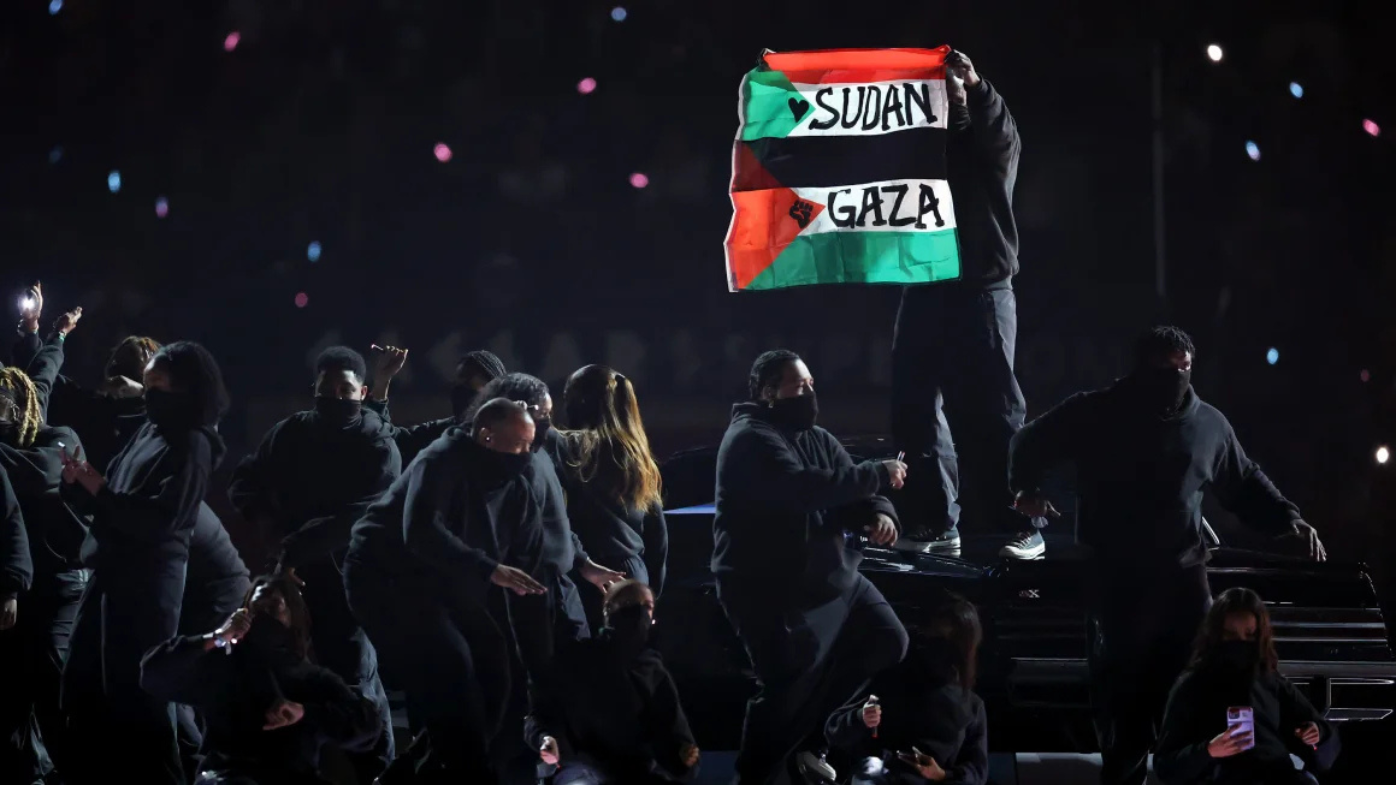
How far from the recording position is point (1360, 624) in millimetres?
5066

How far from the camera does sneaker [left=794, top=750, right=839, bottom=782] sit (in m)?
5.13

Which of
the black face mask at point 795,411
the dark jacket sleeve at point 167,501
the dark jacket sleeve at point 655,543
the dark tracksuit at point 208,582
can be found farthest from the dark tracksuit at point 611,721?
the dark jacket sleeve at point 167,501

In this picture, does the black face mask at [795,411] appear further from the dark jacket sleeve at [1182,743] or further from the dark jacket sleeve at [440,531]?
the dark jacket sleeve at [1182,743]

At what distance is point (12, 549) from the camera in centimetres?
540

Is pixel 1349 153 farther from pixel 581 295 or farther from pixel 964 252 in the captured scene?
pixel 581 295

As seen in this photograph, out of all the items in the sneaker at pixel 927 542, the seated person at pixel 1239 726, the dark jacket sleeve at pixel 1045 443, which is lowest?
the seated person at pixel 1239 726

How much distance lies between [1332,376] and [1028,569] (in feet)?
6.71

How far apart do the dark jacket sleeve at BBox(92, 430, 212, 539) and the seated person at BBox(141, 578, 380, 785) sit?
0.52 m

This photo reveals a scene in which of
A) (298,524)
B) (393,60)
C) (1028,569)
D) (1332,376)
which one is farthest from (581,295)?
(1332,376)

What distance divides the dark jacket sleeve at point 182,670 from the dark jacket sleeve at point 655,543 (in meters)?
1.53

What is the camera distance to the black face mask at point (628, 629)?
4.88m

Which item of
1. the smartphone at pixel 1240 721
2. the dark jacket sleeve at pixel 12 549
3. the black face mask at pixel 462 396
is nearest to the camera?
the smartphone at pixel 1240 721

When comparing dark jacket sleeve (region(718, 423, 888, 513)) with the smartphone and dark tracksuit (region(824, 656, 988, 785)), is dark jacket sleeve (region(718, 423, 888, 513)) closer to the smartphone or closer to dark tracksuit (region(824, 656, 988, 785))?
dark tracksuit (region(824, 656, 988, 785))

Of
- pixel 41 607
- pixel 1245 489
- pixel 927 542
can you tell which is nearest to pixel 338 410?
pixel 41 607
